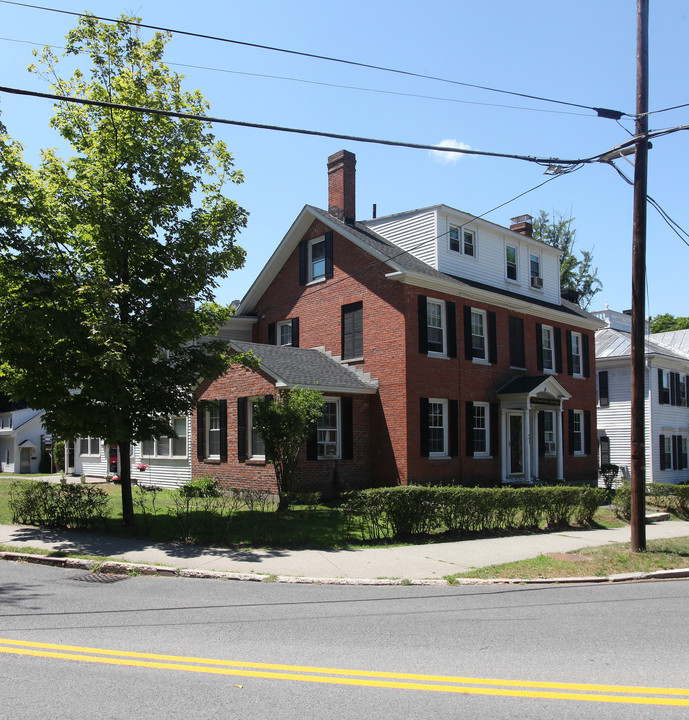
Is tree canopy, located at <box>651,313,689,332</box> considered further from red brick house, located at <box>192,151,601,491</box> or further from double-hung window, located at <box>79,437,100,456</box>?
double-hung window, located at <box>79,437,100,456</box>

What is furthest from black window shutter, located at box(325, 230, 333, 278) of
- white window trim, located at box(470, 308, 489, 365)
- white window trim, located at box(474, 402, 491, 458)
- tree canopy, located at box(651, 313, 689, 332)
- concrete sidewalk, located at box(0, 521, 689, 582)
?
tree canopy, located at box(651, 313, 689, 332)

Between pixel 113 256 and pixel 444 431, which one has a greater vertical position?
pixel 113 256

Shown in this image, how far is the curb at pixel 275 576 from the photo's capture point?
9727 millimetres

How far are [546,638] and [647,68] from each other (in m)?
10.9

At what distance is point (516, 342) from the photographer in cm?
2502

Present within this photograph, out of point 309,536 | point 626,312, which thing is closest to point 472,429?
point 309,536

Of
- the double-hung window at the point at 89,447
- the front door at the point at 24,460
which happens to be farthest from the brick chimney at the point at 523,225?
the front door at the point at 24,460

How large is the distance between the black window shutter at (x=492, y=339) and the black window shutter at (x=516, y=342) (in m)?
1.29

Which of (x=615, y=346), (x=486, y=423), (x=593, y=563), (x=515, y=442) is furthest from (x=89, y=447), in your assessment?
(x=615, y=346)

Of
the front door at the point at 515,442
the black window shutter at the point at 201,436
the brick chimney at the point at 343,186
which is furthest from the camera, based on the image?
the brick chimney at the point at 343,186

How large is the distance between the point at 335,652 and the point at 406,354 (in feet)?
47.9

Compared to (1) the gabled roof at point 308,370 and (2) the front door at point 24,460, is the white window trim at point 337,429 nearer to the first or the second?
(1) the gabled roof at point 308,370

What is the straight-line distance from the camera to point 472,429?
2233cm

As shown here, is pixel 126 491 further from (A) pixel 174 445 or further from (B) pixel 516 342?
(B) pixel 516 342
